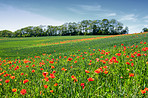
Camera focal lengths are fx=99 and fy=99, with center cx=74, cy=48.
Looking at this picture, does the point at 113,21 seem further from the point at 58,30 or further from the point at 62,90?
the point at 62,90

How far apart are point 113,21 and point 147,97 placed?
10020 cm

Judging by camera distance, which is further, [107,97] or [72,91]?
[72,91]

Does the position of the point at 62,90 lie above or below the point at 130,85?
below

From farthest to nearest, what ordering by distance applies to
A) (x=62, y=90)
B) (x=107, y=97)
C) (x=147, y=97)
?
(x=62, y=90), (x=107, y=97), (x=147, y=97)

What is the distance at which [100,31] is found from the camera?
87.0m

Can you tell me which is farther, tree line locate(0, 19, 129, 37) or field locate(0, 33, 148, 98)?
tree line locate(0, 19, 129, 37)

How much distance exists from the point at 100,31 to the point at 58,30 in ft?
158

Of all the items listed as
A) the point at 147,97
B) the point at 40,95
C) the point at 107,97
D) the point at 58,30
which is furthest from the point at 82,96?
the point at 58,30

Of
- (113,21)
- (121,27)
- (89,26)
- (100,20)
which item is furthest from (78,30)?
(121,27)

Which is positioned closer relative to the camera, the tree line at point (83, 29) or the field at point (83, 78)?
the field at point (83, 78)

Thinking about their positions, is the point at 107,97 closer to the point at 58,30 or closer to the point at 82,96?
the point at 82,96

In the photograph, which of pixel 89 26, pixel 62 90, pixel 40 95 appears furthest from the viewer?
pixel 89 26

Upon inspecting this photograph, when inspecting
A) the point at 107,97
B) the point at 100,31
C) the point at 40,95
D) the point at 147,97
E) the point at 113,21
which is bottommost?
the point at 40,95

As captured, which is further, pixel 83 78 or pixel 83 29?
pixel 83 29
